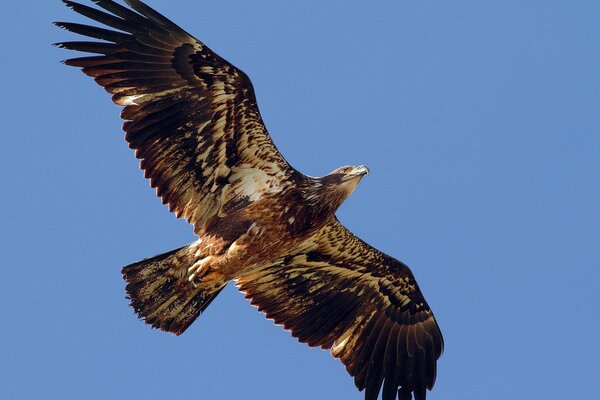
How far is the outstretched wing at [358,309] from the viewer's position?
16.5 metres

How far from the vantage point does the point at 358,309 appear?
55.8ft

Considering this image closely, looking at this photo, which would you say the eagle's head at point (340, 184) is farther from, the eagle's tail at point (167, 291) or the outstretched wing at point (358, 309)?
the eagle's tail at point (167, 291)

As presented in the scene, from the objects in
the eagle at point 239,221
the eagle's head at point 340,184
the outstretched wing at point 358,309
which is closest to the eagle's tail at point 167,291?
the eagle at point 239,221

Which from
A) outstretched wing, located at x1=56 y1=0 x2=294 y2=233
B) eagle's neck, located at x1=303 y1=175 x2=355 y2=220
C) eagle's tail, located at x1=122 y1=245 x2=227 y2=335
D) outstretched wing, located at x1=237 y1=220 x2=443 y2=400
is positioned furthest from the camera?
outstretched wing, located at x1=237 y1=220 x2=443 y2=400

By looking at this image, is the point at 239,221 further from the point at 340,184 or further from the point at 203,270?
the point at 340,184

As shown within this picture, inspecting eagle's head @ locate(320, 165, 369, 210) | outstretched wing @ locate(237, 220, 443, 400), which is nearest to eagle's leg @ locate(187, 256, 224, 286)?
outstretched wing @ locate(237, 220, 443, 400)

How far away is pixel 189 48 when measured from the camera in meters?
14.4

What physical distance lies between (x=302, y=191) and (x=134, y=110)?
2.43 metres

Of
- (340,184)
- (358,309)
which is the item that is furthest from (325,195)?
(358,309)

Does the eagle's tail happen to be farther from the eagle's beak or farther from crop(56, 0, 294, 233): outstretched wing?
the eagle's beak

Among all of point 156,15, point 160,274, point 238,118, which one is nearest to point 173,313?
point 160,274

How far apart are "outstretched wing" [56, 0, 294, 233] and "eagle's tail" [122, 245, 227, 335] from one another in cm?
56

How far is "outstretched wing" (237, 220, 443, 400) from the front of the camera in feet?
54.2

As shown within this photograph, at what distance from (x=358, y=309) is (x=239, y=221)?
9.16 ft
